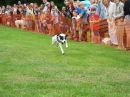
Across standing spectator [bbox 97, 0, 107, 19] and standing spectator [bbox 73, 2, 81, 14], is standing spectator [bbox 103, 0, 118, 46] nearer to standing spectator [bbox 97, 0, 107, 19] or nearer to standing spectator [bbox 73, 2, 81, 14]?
standing spectator [bbox 97, 0, 107, 19]

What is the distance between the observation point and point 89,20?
15.8 metres

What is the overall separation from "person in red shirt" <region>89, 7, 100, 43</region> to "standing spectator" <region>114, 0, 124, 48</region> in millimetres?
1513

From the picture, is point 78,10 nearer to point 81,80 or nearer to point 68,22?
point 68,22

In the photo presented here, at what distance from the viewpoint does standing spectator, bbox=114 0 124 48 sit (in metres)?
13.5

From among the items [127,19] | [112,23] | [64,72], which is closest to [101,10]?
[112,23]

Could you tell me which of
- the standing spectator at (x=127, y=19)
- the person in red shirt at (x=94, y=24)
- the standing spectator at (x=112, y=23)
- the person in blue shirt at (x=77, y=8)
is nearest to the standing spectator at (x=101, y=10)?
the person in red shirt at (x=94, y=24)

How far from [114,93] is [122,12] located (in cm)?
707

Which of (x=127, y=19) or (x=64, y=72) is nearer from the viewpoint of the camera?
(x=64, y=72)

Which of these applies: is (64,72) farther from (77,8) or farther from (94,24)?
(77,8)

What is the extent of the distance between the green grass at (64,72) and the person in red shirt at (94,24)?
191cm

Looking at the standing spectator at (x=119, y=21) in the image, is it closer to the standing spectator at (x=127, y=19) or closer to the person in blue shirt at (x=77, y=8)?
the standing spectator at (x=127, y=19)

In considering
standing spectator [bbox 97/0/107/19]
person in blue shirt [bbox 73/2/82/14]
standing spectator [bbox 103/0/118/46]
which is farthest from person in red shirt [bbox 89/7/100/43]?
person in blue shirt [bbox 73/2/82/14]

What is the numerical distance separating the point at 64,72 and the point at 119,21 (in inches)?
207

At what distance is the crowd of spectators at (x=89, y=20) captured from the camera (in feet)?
44.5
